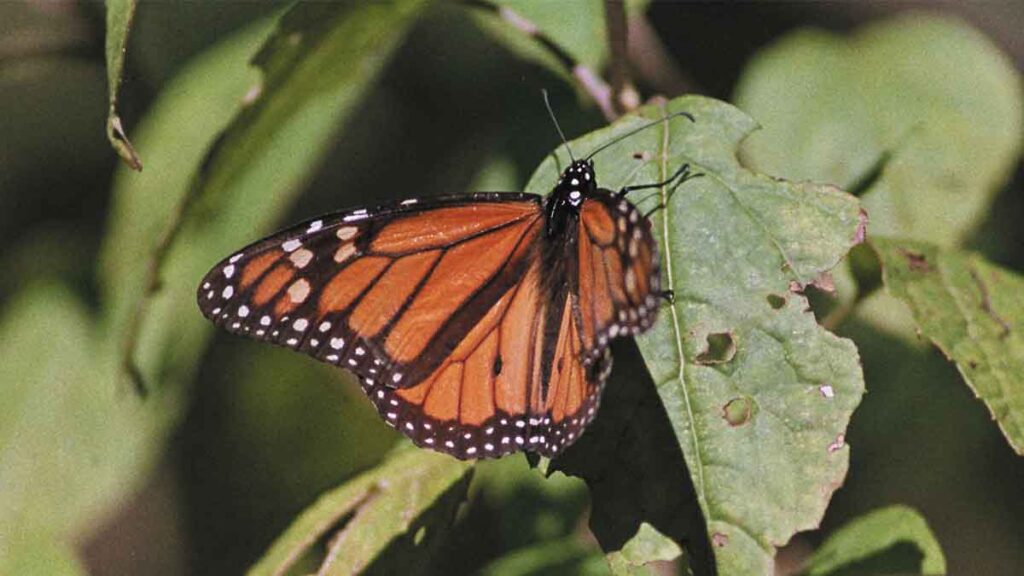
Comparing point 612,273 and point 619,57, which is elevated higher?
point 619,57

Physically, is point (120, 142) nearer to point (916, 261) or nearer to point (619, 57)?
point (619, 57)

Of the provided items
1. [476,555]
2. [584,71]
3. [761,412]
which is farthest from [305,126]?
[761,412]

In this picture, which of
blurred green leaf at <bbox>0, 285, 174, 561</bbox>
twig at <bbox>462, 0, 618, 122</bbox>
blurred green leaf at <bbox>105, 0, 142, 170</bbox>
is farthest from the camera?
blurred green leaf at <bbox>0, 285, 174, 561</bbox>

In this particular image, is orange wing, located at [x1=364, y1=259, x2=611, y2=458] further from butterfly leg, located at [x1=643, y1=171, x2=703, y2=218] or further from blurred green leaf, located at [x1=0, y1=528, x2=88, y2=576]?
blurred green leaf, located at [x1=0, y1=528, x2=88, y2=576]

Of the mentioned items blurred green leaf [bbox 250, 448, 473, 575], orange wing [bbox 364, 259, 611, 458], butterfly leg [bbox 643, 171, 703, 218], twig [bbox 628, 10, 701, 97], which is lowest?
blurred green leaf [bbox 250, 448, 473, 575]

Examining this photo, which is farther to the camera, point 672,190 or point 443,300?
point 443,300

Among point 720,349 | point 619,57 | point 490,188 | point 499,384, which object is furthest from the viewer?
point 490,188

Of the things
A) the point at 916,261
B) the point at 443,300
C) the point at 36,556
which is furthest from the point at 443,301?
the point at 36,556

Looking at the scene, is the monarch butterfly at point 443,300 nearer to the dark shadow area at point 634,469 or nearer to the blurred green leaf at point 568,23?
the dark shadow area at point 634,469

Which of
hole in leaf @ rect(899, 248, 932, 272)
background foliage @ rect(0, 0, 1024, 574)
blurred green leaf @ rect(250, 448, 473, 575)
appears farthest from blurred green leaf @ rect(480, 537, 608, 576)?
hole in leaf @ rect(899, 248, 932, 272)
